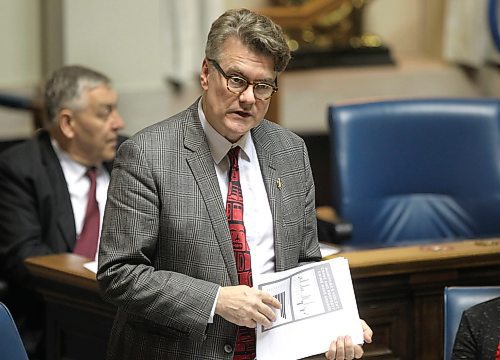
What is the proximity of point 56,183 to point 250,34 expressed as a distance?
1717 millimetres

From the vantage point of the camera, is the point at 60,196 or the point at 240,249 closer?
the point at 240,249

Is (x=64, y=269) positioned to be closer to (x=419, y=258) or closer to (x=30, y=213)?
(x=30, y=213)

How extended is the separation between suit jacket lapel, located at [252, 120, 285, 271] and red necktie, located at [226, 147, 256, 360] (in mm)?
72

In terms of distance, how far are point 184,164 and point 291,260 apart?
0.36m

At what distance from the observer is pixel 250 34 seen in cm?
262

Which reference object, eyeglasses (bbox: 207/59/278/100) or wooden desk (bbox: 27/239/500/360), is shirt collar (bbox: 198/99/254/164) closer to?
eyeglasses (bbox: 207/59/278/100)

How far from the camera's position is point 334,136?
15.0ft

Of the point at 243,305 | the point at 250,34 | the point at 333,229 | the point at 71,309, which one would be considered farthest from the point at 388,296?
the point at 250,34

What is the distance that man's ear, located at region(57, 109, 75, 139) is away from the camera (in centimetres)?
433

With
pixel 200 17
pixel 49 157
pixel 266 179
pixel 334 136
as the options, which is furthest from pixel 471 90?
pixel 266 179

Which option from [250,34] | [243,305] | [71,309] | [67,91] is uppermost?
[250,34]

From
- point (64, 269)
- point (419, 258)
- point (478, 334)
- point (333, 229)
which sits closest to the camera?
point (478, 334)

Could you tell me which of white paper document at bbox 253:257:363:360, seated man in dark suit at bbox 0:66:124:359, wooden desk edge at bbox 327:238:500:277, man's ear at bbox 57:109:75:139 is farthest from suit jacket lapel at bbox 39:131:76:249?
white paper document at bbox 253:257:363:360

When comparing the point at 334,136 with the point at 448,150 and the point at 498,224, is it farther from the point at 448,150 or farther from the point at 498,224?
the point at 498,224
